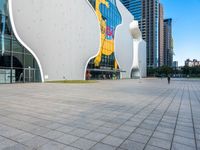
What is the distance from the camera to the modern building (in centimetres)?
2316

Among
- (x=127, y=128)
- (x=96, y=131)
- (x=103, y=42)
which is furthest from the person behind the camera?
(x=103, y=42)

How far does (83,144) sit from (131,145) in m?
1.05

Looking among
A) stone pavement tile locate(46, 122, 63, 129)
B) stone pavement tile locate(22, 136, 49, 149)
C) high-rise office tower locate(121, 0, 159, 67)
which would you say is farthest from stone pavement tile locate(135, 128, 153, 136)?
high-rise office tower locate(121, 0, 159, 67)

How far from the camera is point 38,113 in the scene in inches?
250

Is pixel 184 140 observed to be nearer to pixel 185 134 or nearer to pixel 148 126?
pixel 185 134

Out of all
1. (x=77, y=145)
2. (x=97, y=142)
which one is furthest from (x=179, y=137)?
(x=77, y=145)

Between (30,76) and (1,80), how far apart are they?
427 cm

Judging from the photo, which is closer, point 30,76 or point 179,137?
point 179,137

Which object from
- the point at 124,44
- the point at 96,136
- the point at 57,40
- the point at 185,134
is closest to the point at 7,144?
the point at 96,136

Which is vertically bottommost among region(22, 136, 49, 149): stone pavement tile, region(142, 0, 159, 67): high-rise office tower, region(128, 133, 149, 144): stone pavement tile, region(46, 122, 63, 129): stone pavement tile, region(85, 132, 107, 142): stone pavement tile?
region(128, 133, 149, 144): stone pavement tile

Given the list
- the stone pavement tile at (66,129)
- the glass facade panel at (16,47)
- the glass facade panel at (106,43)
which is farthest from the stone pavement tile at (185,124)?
the glass facade panel at (106,43)

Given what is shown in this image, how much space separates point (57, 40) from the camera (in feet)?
97.8

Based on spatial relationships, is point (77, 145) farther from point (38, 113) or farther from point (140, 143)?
point (38, 113)

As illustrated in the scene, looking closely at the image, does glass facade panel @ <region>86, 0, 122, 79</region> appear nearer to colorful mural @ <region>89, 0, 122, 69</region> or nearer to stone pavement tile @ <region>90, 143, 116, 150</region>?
colorful mural @ <region>89, 0, 122, 69</region>
